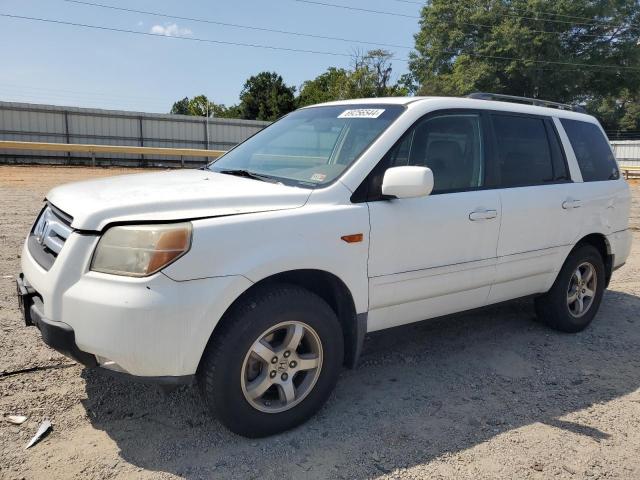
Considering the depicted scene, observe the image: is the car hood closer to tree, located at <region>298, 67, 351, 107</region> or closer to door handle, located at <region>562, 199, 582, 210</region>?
door handle, located at <region>562, 199, 582, 210</region>

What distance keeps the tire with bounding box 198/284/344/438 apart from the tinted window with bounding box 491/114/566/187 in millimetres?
1866

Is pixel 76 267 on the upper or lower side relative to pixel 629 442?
upper

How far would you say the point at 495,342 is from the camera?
15.2ft

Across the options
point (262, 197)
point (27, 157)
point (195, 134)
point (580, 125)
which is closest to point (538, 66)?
point (195, 134)

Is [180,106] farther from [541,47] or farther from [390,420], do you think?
[390,420]

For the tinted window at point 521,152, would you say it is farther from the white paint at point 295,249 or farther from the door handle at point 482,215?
the door handle at point 482,215

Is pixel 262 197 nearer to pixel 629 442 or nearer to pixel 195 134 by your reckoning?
pixel 629 442

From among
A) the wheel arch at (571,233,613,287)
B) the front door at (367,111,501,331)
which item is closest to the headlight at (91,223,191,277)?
the front door at (367,111,501,331)

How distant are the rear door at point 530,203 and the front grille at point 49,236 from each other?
111 inches

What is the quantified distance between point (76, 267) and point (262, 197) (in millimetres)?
986

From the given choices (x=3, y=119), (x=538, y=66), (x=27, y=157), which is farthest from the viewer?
(x=538, y=66)

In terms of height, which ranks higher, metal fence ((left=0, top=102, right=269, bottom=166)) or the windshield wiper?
metal fence ((left=0, top=102, right=269, bottom=166))

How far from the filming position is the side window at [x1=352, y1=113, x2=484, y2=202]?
334cm

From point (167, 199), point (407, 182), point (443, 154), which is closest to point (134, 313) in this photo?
point (167, 199)
